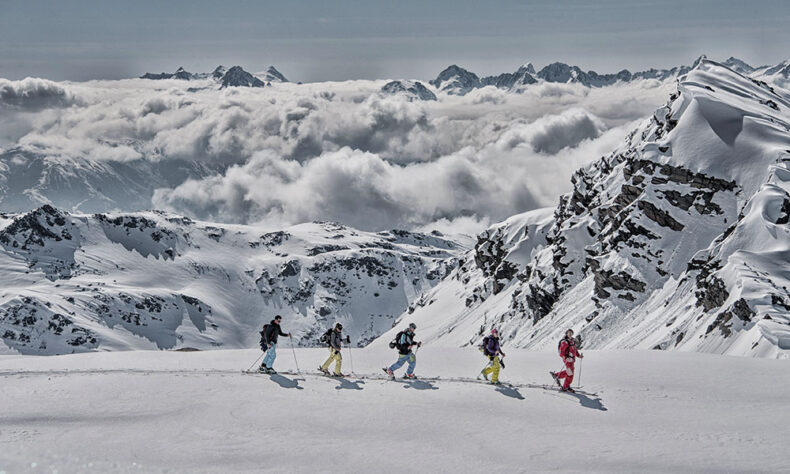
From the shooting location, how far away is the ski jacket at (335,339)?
28127 mm

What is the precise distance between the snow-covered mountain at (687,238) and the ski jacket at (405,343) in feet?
123

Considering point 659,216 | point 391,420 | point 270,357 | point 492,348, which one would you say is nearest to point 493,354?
point 492,348

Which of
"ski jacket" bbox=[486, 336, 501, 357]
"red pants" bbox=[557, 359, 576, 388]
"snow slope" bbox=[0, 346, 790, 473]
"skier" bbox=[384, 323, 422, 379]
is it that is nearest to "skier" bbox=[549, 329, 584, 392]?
"red pants" bbox=[557, 359, 576, 388]

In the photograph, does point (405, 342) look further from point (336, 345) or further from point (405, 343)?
point (336, 345)

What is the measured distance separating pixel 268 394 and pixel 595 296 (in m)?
99.5

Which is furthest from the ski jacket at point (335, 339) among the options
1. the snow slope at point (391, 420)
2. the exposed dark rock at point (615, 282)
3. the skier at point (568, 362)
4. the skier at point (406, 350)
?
the exposed dark rock at point (615, 282)

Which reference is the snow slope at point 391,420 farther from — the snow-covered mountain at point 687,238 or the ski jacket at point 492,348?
the snow-covered mountain at point 687,238

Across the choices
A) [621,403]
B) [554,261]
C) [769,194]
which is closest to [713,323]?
[769,194]

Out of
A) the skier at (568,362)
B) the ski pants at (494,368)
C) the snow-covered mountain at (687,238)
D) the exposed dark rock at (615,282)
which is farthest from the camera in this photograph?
the exposed dark rock at (615,282)

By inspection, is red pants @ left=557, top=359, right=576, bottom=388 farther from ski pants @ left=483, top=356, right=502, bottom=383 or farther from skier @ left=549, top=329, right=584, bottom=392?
ski pants @ left=483, top=356, right=502, bottom=383

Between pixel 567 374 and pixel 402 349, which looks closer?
pixel 567 374

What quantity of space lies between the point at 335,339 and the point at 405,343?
3.21 m

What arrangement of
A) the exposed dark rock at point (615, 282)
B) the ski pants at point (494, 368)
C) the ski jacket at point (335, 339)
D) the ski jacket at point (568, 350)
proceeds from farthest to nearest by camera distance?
1. the exposed dark rock at point (615, 282)
2. the ski jacket at point (335, 339)
3. the ski pants at point (494, 368)
4. the ski jacket at point (568, 350)

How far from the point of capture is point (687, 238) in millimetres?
104938
